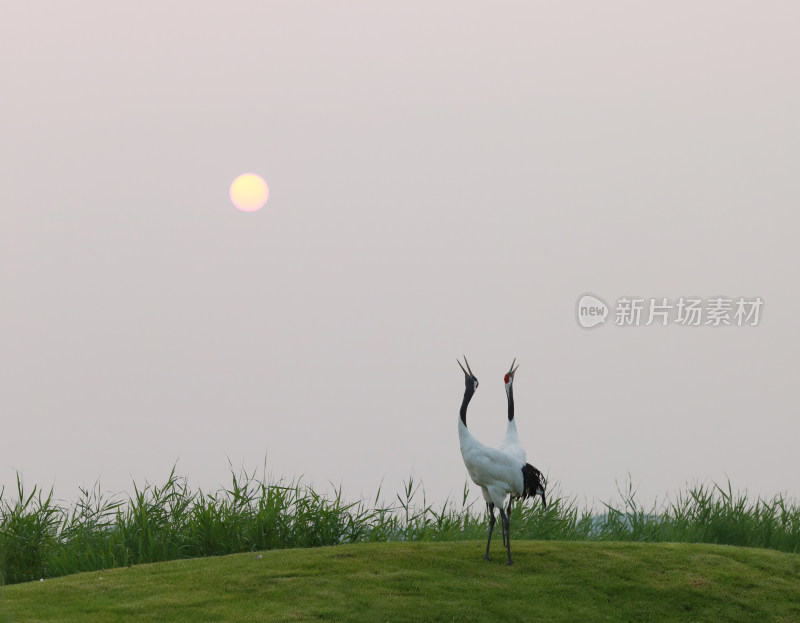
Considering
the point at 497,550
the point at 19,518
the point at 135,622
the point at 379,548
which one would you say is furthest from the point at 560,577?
the point at 19,518

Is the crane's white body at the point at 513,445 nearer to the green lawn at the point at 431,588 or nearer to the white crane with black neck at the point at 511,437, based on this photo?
the white crane with black neck at the point at 511,437

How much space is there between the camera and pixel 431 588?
848cm

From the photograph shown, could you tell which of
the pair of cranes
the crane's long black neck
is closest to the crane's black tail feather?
the pair of cranes

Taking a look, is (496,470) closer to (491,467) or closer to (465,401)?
(491,467)

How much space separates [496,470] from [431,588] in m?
1.51

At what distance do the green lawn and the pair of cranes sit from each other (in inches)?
26.2

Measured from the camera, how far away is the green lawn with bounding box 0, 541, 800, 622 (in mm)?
7934

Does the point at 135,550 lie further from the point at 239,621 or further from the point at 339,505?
the point at 239,621

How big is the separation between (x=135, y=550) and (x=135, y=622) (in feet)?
16.8

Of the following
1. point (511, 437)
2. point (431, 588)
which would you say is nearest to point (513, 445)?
point (511, 437)

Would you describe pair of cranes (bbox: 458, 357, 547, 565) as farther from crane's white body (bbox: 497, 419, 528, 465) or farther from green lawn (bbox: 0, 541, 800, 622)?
green lawn (bbox: 0, 541, 800, 622)

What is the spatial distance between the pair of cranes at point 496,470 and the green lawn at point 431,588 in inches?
26.2

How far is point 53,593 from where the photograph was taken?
8727 mm

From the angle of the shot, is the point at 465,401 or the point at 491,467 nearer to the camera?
the point at 491,467
